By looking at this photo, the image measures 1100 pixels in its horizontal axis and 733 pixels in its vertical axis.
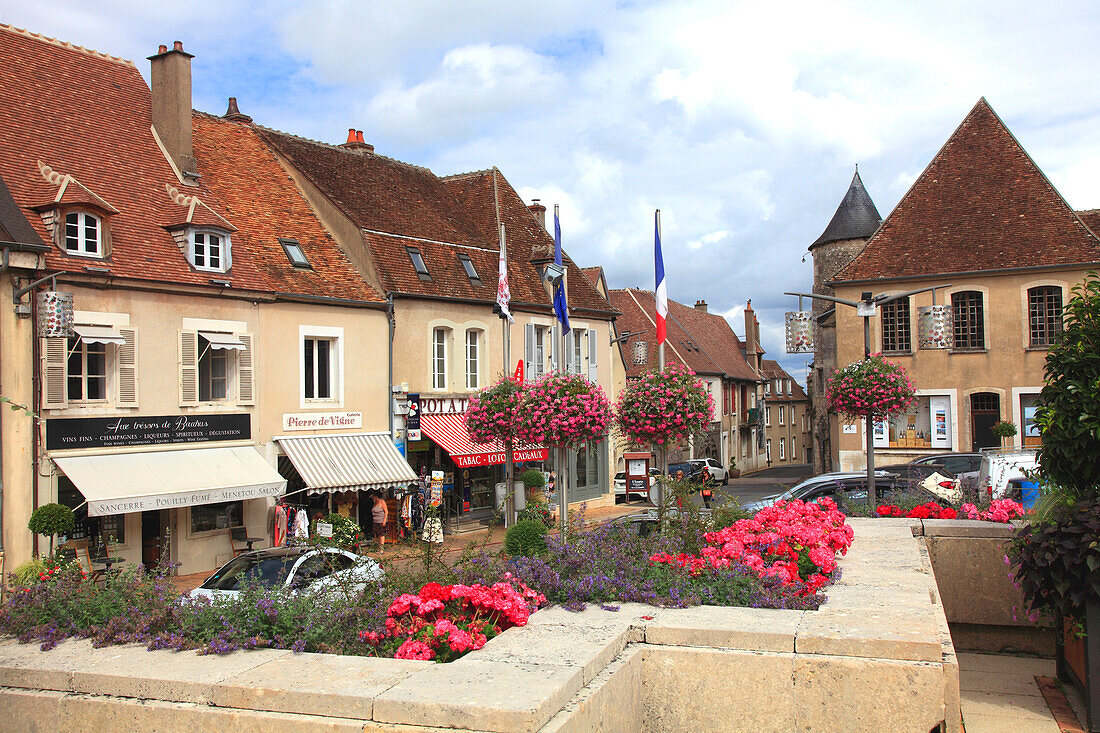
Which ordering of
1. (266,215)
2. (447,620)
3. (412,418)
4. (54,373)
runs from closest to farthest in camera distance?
(447,620) → (54,373) → (266,215) → (412,418)

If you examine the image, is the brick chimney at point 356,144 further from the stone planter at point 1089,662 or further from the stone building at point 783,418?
the stone building at point 783,418

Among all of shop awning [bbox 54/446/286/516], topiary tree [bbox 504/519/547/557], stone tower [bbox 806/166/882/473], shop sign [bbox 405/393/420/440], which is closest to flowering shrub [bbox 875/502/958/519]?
topiary tree [bbox 504/519/547/557]

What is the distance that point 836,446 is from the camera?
1296 inches

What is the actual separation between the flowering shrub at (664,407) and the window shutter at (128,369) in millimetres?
9090

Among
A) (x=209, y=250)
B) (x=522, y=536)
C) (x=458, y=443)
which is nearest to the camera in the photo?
(x=522, y=536)

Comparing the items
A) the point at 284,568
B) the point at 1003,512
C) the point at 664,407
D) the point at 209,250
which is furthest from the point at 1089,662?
the point at 209,250

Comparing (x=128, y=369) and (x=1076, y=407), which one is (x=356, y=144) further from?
(x=1076, y=407)

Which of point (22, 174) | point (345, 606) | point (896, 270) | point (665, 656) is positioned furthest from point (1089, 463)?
point (896, 270)

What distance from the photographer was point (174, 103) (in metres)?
21.5

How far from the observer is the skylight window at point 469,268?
26609mm

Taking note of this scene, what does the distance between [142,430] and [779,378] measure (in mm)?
54231

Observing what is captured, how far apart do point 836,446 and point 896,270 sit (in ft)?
21.0

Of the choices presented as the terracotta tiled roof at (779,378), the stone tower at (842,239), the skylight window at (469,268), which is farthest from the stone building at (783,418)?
the skylight window at (469,268)

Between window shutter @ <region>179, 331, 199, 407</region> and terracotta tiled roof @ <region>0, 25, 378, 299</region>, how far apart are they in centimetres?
113
